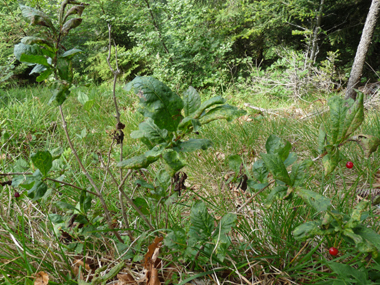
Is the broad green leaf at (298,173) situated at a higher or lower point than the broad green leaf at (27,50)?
lower

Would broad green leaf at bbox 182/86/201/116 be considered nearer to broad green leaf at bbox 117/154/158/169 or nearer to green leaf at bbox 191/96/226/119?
green leaf at bbox 191/96/226/119

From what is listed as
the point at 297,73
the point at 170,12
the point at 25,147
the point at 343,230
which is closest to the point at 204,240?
the point at 343,230

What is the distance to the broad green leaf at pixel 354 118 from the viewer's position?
0.65 metres

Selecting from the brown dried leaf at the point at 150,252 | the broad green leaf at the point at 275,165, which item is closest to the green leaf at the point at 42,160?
the brown dried leaf at the point at 150,252

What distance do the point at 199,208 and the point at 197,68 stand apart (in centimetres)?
555

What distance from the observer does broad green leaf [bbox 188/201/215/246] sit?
895 mm

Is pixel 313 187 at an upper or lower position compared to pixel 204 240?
lower

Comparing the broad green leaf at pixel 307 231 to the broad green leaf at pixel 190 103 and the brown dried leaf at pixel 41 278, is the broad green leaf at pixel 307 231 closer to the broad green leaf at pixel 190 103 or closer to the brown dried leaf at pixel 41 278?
the broad green leaf at pixel 190 103

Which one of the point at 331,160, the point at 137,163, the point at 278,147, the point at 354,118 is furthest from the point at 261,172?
the point at 137,163

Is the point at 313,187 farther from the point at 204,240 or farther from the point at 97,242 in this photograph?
the point at 97,242

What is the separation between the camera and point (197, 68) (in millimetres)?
6043

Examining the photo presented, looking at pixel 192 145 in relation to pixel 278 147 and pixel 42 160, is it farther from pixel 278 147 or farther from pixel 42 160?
pixel 42 160

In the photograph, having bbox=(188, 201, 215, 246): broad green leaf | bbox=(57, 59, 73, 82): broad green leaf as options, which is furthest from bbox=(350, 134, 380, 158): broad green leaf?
bbox=(57, 59, 73, 82): broad green leaf

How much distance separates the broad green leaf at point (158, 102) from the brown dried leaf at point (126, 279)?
0.69 meters
